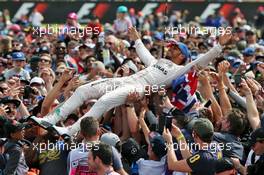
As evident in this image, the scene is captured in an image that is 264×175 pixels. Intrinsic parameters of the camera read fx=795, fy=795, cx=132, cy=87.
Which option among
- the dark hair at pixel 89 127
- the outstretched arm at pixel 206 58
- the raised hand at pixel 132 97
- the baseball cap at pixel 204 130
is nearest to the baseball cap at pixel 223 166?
the baseball cap at pixel 204 130

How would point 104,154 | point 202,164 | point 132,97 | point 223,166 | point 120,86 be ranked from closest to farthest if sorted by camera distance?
1. point 104,154
2. point 223,166
3. point 202,164
4. point 132,97
5. point 120,86

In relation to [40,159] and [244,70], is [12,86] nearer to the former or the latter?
[40,159]

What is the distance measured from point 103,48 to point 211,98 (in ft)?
22.0

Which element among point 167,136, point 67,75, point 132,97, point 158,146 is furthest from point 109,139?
point 67,75

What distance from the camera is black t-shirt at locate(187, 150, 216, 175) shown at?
25.5ft

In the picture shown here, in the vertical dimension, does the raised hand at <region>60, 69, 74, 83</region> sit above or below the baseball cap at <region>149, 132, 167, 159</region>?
above

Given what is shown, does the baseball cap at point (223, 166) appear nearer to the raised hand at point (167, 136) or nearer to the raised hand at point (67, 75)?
the raised hand at point (167, 136)

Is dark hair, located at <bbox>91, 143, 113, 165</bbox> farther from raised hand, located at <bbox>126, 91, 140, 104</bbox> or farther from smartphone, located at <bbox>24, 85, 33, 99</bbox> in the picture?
smartphone, located at <bbox>24, 85, 33, 99</bbox>

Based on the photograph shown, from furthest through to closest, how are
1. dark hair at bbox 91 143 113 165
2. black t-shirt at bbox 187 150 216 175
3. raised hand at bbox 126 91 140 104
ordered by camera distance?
raised hand at bbox 126 91 140 104, black t-shirt at bbox 187 150 216 175, dark hair at bbox 91 143 113 165

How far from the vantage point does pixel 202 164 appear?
306 inches

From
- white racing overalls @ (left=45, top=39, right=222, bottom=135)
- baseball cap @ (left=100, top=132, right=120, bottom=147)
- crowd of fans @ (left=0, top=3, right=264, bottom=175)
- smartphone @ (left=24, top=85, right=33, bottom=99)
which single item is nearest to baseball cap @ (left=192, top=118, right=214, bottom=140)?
crowd of fans @ (left=0, top=3, right=264, bottom=175)

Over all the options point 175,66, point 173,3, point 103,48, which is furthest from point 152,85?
point 173,3

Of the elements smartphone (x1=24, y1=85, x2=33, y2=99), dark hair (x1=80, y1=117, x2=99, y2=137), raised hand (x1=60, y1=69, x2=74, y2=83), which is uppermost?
raised hand (x1=60, y1=69, x2=74, y2=83)

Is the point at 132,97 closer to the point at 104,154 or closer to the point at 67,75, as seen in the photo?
the point at 67,75
